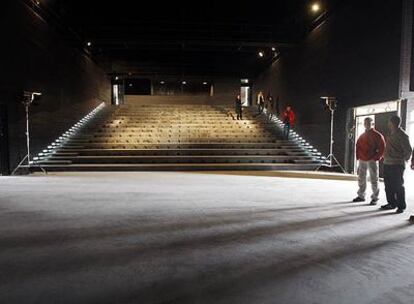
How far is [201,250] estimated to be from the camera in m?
3.49

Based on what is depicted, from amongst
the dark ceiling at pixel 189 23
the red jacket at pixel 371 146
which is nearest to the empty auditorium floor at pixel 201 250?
the red jacket at pixel 371 146

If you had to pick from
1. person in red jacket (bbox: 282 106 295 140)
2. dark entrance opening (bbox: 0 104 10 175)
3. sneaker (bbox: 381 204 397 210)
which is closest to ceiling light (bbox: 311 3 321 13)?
person in red jacket (bbox: 282 106 295 140)

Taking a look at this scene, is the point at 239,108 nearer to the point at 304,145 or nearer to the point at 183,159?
the point at 304,145

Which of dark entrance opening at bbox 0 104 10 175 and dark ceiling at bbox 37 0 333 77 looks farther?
dark ceiling at bbox 37 0 333 77

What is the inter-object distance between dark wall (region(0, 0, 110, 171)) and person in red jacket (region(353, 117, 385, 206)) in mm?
10209

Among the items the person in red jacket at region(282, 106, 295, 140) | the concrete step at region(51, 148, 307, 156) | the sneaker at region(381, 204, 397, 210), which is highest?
the person in red jacket at region(282, 106, 295, 140)

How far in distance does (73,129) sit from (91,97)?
4311mm

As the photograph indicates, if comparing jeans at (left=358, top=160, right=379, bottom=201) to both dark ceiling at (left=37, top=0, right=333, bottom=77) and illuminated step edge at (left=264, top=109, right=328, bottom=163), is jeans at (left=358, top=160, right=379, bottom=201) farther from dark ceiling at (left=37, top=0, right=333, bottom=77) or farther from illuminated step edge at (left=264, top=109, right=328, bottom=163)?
dark ceiling at (left=37, top=0, right=333, bottom=77)

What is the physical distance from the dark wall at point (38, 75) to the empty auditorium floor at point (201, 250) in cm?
530

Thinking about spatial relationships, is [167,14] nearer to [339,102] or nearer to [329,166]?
[339,102]

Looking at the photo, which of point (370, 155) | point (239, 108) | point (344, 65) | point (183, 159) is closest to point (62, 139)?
point (183, 159)

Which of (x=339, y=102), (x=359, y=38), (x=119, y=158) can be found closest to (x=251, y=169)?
(x=339, y=102)

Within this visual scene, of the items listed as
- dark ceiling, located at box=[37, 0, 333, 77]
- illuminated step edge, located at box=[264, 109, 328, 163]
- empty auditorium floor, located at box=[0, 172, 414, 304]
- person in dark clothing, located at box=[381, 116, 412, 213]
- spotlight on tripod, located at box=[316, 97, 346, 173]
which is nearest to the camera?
empty auditorium floor, located at box=[0, 172, 414, 304]

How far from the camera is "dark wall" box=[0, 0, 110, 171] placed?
1047 centimetres
